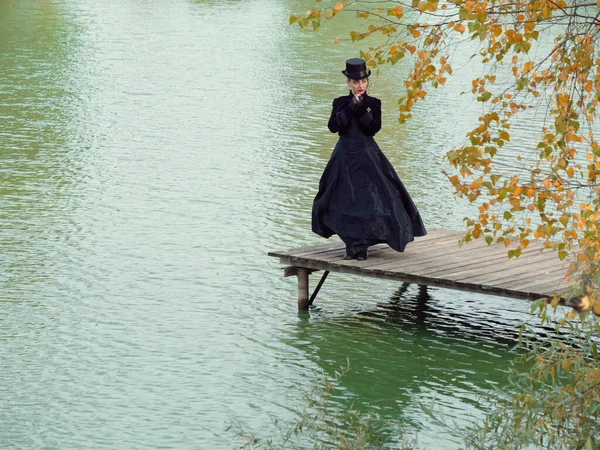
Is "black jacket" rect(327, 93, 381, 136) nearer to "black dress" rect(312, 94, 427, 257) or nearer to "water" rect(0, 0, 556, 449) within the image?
"black dress" rect(312, 94, 427, 257)

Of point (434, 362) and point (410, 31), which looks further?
point (434, 362)

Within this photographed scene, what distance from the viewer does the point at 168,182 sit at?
52.7 ft

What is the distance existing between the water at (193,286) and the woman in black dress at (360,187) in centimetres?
84

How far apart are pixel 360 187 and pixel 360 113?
25.7 inches

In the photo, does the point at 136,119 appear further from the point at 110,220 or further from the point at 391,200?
the point at 391,200

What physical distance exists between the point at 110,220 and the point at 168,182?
7.58 ft

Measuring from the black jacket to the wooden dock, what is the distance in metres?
1.16

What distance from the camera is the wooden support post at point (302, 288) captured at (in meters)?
10.5

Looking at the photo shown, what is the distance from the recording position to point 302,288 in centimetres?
1059

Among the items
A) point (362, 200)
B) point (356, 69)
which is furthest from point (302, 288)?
point (356, 69)

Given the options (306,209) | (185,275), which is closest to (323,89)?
(306,209)

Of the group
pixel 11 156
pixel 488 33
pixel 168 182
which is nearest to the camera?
pixel 488 33

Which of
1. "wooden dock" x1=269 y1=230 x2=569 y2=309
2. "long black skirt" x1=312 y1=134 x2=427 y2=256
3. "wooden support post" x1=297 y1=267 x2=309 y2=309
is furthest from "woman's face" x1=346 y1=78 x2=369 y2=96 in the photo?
"wooden support post" x1=297 y1=267 x2=309 y2=309

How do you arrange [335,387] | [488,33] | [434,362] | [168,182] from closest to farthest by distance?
[488,33] → [335,387] → [434,362] → [168,182]
